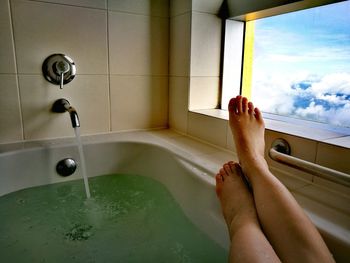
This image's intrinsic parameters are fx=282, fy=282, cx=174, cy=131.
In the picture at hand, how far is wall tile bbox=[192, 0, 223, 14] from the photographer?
4.18ft

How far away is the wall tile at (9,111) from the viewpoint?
1124mm

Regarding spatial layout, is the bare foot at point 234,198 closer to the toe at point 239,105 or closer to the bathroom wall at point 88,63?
the toe at point 239,105

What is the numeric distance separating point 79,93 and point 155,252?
0.80 m

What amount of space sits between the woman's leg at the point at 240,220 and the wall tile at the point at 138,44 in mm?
761

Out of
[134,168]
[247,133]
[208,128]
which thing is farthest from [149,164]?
[247,133]

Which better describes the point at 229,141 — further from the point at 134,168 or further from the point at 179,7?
the point at 179,7

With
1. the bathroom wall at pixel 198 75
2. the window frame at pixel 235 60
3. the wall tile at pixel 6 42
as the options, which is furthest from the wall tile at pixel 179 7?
→ the wall tile at pixel 6 42

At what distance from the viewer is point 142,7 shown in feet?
4.40

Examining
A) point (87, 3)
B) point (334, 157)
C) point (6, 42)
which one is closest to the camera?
point (334, 157)

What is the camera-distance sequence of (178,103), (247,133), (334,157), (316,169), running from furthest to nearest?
(178,103) → (247,133) → (334,157) → (316,169)

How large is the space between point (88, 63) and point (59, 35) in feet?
0.52

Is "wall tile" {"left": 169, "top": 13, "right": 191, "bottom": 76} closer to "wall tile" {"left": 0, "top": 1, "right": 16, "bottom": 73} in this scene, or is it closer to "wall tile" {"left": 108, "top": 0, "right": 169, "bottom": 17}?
"wall tile" {"left": 108, "top": 0, "right": 169, "bottom": 17}

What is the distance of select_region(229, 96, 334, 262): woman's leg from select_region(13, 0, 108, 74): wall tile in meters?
0.81

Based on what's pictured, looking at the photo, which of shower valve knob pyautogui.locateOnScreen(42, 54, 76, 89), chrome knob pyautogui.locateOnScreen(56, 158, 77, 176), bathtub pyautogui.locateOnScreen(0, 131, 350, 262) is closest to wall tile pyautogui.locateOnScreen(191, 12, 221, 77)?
bathtub pyautogui.locateOnScreen(0, 131, 350, 262)
